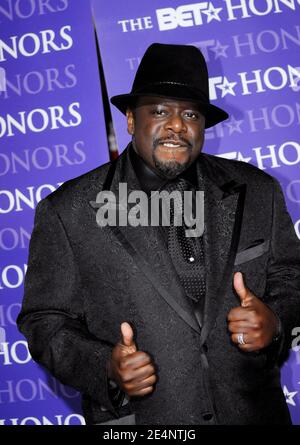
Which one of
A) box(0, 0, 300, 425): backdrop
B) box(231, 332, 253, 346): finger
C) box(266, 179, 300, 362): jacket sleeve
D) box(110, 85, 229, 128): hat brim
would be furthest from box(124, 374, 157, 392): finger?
box(0, 0, 300, 425): backdrop

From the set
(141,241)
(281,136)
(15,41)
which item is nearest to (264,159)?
(281,136)

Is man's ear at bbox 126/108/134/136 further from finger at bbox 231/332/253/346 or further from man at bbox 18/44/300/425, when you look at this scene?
finger at bbox 231/332/253/346

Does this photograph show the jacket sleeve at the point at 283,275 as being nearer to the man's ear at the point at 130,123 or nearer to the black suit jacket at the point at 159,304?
the black suit jacket at the point at 159,304

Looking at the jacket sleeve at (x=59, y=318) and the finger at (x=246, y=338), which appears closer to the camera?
the finger at (x=246, y=338)

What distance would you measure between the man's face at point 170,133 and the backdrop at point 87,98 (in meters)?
0.74

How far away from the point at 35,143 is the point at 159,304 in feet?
4.33

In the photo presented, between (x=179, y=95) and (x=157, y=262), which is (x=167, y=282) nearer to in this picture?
(x=157, y=262)

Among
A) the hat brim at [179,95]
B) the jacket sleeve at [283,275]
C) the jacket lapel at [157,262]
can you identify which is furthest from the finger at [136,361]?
the hat brim at [179,95]

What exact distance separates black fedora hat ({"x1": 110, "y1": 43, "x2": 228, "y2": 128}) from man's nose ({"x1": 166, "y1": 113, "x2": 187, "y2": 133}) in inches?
3.7

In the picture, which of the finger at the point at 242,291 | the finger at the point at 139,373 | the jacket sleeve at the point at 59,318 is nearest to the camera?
the finger at the point at 139,373

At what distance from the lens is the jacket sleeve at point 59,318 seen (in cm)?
206

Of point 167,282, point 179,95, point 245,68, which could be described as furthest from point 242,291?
point 245,68

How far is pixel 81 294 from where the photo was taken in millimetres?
2215

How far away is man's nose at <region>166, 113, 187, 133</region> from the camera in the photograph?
2150 millimetres
